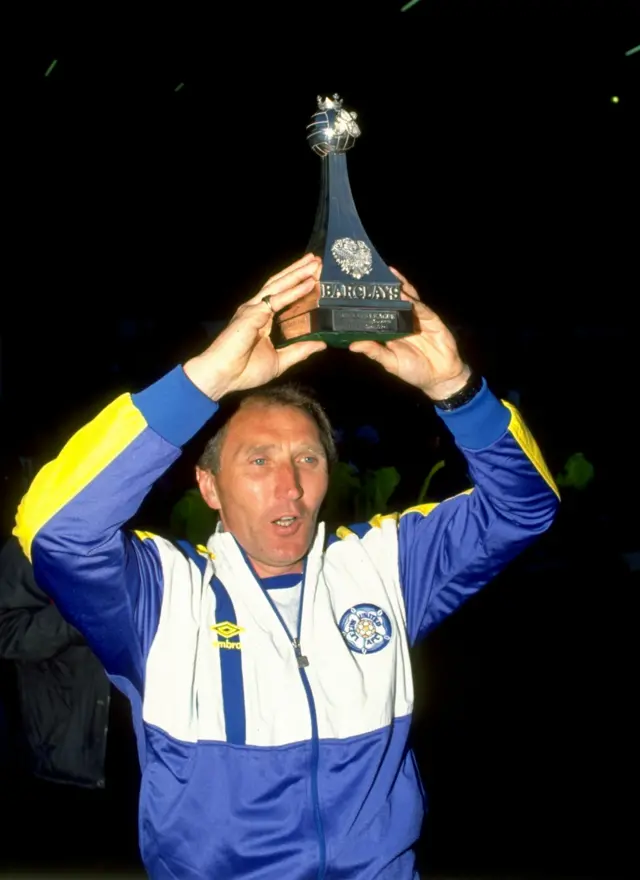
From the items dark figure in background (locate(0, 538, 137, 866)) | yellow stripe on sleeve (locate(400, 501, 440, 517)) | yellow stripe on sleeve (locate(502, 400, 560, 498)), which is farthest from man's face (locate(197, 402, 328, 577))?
dark figure in background (locate(0, 538, 137, 866))

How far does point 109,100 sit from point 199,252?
110 centimetres

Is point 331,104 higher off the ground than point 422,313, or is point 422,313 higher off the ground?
point 331,104

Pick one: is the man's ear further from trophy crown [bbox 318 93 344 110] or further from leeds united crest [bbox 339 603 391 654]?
trophy crown [bbox 318 93 344 110]

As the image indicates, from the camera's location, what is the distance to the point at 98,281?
5.45 meters

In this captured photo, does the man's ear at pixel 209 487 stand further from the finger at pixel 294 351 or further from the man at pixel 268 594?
the finger at pixel 294 351

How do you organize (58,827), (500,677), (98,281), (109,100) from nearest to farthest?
(58,827) < (109,100) < (500,677) < (98,281)

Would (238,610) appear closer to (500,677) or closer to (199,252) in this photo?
(500,677)

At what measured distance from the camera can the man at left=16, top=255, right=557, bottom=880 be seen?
157 centimetres

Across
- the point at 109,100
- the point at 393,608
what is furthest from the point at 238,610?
the point at 109,100

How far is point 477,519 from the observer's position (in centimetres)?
187

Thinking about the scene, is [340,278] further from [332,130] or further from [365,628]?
[365,628]

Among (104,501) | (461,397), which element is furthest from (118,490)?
(461,397)

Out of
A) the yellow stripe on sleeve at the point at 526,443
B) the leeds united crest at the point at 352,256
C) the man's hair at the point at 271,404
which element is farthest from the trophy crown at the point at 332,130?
the yellow stripe on sleeve at the point at 526,443

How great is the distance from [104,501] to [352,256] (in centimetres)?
62
